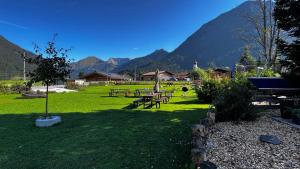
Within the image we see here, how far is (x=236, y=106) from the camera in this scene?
710 centimetres

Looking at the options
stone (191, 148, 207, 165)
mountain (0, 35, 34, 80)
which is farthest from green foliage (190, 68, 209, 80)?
mountain (0, 35, 34, 80)

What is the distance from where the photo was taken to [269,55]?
1988cm

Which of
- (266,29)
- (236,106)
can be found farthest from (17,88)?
(236,106)

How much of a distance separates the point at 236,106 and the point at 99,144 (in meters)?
4.20

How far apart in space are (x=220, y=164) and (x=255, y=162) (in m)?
0.62

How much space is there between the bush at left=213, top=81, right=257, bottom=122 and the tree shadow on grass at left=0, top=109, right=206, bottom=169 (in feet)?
3.74

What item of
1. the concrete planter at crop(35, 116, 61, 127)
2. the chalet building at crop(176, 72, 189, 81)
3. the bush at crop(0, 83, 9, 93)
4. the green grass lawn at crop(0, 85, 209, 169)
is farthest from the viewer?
the chalet building at crop(176, 72, 189, 81)

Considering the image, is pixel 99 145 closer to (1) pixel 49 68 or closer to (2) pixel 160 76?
(1) pixel 49 68

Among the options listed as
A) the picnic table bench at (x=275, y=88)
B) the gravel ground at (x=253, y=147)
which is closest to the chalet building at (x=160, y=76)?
the picnic table bench at (x=275, y=88)

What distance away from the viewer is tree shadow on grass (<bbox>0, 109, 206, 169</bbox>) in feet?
14.4

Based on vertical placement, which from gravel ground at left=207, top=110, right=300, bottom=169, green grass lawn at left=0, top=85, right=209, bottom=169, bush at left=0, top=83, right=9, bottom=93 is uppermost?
bush at left=0, top=83, right=9, bottom=93

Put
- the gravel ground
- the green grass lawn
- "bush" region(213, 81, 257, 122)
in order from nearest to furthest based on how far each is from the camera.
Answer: the gravel ground → the green grass lawn → "bush" region(213, 81, 257, 122)

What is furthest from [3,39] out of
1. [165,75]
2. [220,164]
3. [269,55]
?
[220,164]

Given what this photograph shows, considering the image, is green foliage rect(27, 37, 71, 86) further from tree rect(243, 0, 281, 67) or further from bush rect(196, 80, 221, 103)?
tree rect(243, 0, 281, 67)
